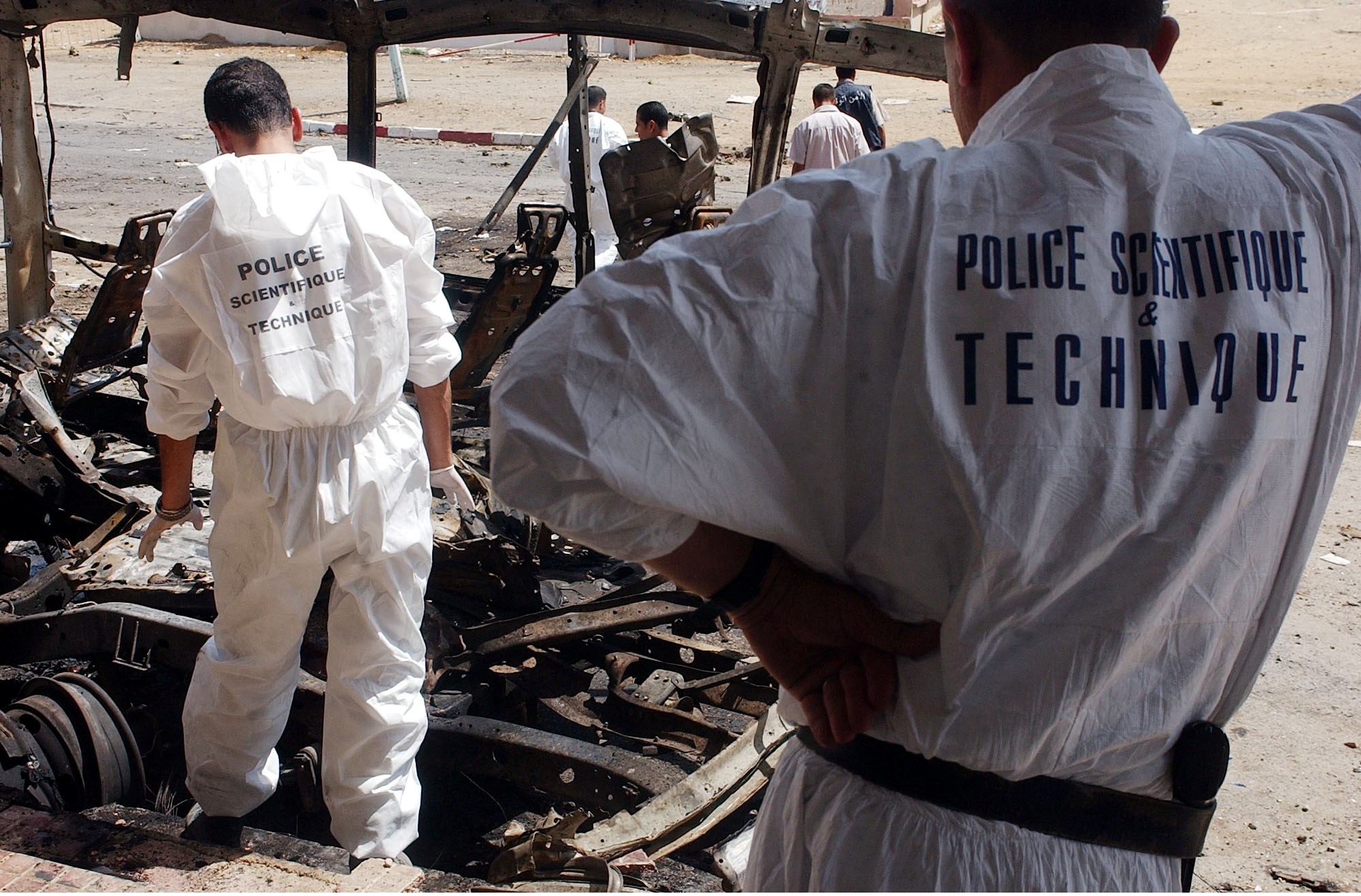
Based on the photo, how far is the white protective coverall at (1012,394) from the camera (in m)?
1.12

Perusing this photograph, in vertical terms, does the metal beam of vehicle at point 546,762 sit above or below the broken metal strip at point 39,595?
below

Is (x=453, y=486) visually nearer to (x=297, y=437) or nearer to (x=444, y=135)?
(x=297, y=437)

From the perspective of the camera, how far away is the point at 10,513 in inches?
168

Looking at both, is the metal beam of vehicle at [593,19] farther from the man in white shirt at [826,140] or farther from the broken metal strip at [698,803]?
the man in white shirt at [826,140]

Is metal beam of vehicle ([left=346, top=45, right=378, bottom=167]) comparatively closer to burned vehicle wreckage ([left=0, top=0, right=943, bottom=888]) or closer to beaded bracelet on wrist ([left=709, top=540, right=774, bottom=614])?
burned vehicle wreckage ([left=0, top=0, right=943, bottom=888])

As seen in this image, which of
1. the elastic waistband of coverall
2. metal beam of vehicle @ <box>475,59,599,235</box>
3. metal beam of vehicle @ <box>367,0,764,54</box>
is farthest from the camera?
metal beam of vehicle @ <box>475,59,599,235</box>

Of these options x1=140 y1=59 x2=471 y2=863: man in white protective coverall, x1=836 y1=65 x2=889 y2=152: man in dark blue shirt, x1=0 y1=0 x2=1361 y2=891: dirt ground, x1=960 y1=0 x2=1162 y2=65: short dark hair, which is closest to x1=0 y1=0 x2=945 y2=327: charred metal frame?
x1=0 y1=0 x2=1361 y2=891: dirt ground

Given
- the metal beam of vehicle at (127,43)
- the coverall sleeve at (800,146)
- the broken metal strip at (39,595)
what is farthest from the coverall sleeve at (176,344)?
the coverall sleeve at (800,146)

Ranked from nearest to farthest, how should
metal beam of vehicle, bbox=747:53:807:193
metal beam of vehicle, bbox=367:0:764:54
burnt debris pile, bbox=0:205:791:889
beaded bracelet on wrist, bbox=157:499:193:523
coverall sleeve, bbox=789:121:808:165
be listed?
burnt debris pile, bbox=0:205:791:889 < beaded bracelet on wrist, bbox=157:499:193:523 < metal beam of vehicle, bbox=367:0:764:54 < metal beam of vehicle, bbox=747:53:807:193 < coverall sleeve, bbox=789:121:808:165

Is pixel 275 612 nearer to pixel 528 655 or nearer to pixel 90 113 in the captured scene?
pixel 528 655

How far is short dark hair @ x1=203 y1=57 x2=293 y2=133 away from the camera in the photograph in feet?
9.77

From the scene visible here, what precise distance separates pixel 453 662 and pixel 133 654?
0.99 m

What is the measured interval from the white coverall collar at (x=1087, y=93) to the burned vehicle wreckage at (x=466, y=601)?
1982 millimetres

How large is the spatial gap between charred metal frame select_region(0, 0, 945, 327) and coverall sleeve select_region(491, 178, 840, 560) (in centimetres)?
418
